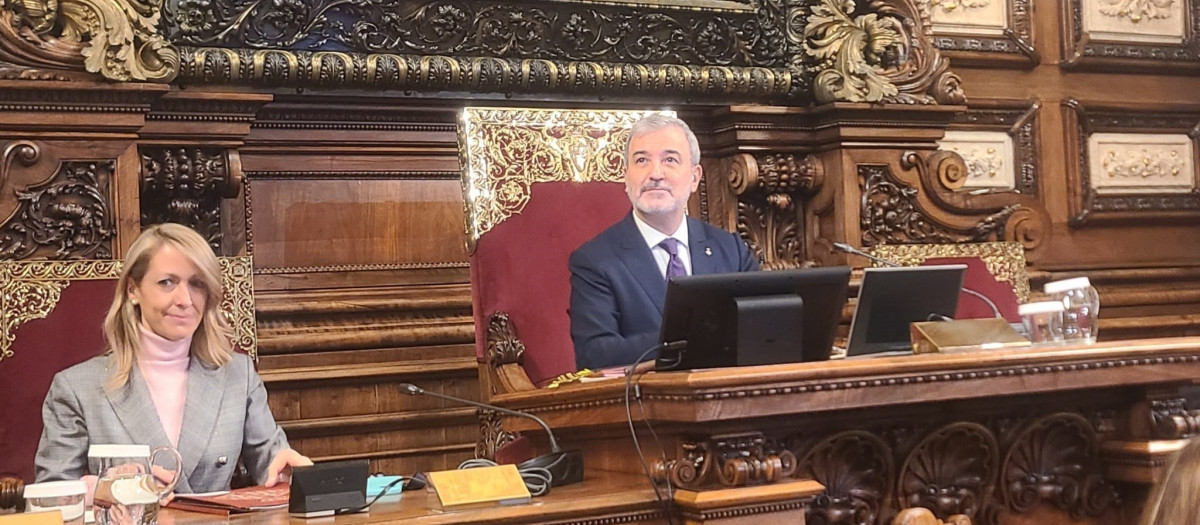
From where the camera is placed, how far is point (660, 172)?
3.10 meters

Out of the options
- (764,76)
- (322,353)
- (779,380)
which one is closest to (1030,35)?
(764,76)

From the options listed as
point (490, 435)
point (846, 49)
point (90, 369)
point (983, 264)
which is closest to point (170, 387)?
point (90, 369)

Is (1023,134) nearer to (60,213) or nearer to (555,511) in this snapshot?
(60,213)

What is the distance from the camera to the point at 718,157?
385 centimetres

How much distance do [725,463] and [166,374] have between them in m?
1.19

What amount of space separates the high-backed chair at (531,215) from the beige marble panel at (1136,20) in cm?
180

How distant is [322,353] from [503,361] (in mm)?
525

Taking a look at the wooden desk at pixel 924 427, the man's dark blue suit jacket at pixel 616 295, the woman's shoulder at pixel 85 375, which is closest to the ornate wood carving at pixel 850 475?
the wooden desk at pixel 924 427

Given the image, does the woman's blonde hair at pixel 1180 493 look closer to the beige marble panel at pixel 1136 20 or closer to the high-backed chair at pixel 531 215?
the high-backed chair at pixel 531 215

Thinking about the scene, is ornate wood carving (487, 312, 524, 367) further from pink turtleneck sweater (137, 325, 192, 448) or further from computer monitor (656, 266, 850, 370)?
computer monitor (656, 266, 850, 370)

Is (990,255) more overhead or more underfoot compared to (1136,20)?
more underfoot

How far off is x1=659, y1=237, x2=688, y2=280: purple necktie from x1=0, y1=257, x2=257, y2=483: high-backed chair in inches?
45.6

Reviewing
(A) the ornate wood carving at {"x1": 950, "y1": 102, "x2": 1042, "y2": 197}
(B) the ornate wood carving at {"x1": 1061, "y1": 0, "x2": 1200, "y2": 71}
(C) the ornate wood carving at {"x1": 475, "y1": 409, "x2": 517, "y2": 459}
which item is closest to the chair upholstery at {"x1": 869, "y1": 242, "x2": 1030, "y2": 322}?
(A) the ornate wood carving at {"x1": 950, "y1": 102, "x2": 1042, "y2": 197}

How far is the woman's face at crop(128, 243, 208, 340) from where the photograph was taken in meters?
2.56
